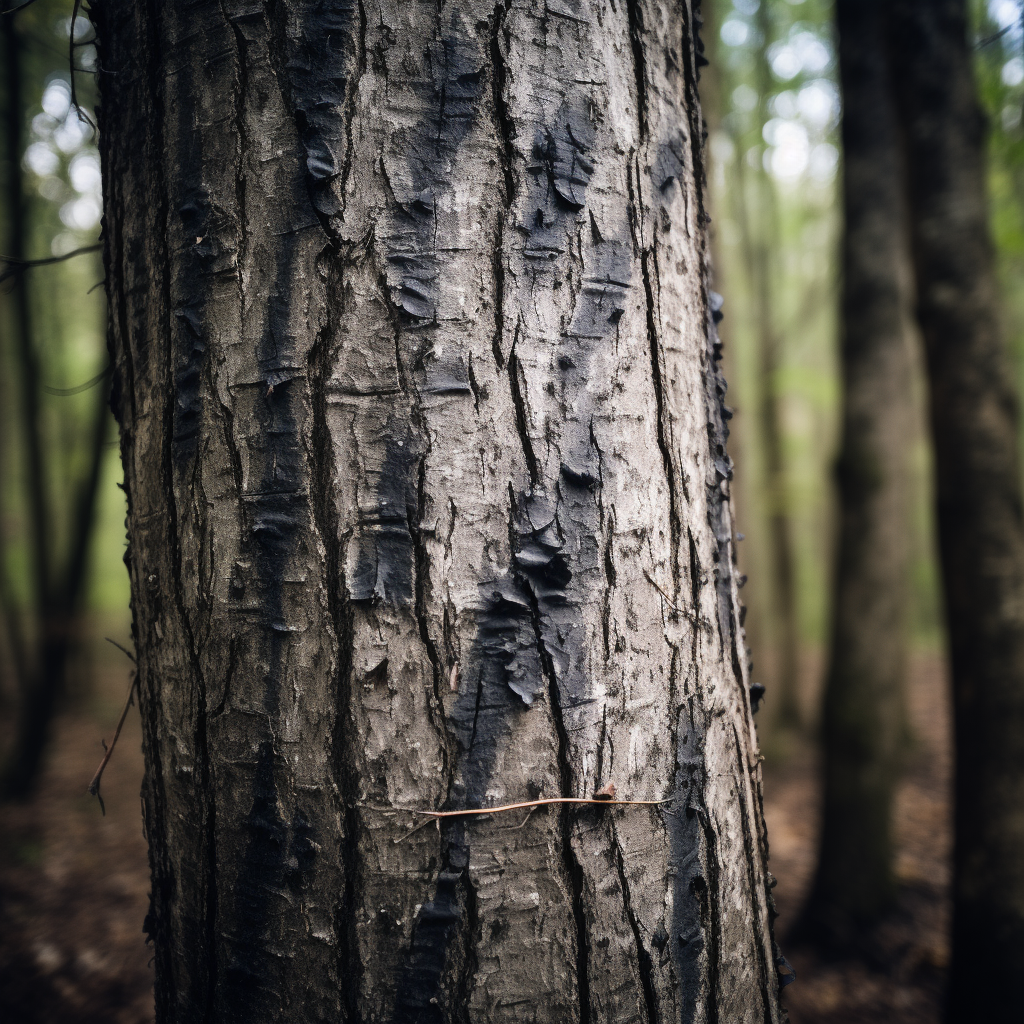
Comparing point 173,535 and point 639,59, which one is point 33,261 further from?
point 639,59

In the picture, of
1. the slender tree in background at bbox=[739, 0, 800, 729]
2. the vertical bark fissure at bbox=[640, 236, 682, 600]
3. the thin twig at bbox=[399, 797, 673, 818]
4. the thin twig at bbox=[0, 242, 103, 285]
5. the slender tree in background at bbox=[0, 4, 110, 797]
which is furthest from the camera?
the slender tree in background at bbox=[739, 0, 800, 729]

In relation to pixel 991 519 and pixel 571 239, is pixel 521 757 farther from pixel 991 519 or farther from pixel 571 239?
pixel 991 519

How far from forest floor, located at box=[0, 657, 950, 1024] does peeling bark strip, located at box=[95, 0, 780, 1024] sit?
380 centimetres

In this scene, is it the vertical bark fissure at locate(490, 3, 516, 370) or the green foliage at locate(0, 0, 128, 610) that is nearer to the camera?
the vertical bark fissure at locate(490, 3, 516, 370)

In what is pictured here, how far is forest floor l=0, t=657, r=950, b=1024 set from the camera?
12.0 ft

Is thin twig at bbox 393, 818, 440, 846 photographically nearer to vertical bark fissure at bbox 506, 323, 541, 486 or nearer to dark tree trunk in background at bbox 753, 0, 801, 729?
vertical bark fissure at bbox 506, 323, 541, 486

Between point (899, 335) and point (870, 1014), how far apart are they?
430 cm

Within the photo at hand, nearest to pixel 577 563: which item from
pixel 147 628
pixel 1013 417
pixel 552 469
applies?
pixel 552 469

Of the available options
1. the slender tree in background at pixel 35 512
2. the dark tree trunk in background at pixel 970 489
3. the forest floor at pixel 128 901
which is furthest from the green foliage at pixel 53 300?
the dark tree trunk in background at pixel 970 489

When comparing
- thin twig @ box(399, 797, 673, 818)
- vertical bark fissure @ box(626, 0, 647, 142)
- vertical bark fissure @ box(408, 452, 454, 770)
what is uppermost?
vertical bark fissure @ box(626, 0, 647, 142)

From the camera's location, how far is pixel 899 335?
4.61 metres

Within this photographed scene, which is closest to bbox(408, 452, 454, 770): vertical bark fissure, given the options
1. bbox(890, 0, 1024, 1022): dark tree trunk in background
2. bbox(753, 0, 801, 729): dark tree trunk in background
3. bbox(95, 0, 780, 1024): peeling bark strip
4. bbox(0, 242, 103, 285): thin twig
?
bbox(95, 0, 780, 1024): peeling bark strip

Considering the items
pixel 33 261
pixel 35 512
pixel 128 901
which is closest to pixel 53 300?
pixel 35 512

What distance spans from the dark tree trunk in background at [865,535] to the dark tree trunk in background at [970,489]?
4.08 feet
